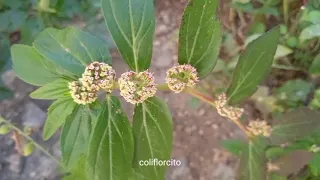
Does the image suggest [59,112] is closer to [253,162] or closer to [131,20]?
[131,20]

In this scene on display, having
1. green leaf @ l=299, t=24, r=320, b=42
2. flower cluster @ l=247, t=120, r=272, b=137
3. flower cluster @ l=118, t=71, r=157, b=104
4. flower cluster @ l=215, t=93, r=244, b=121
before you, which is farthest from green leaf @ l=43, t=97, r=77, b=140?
green leaf @ l=299, t=24, r=320, b=42

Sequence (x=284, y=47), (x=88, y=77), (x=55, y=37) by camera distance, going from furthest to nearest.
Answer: (x=284, y=47) → (x=55, y=37) → (x=88, y=77)

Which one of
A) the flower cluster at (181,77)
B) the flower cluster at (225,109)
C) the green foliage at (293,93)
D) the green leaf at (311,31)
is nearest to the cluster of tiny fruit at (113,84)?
the flower cluster at (181,77)

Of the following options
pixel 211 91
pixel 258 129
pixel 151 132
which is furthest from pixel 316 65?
pixel 151 132

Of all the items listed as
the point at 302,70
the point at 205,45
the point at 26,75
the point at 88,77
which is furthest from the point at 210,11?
the point at 302,70

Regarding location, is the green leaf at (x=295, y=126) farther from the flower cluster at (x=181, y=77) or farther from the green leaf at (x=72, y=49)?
the green leaf at (x=72, y=49)

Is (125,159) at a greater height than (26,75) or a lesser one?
lesser

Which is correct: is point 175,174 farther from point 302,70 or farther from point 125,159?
point 125,159
